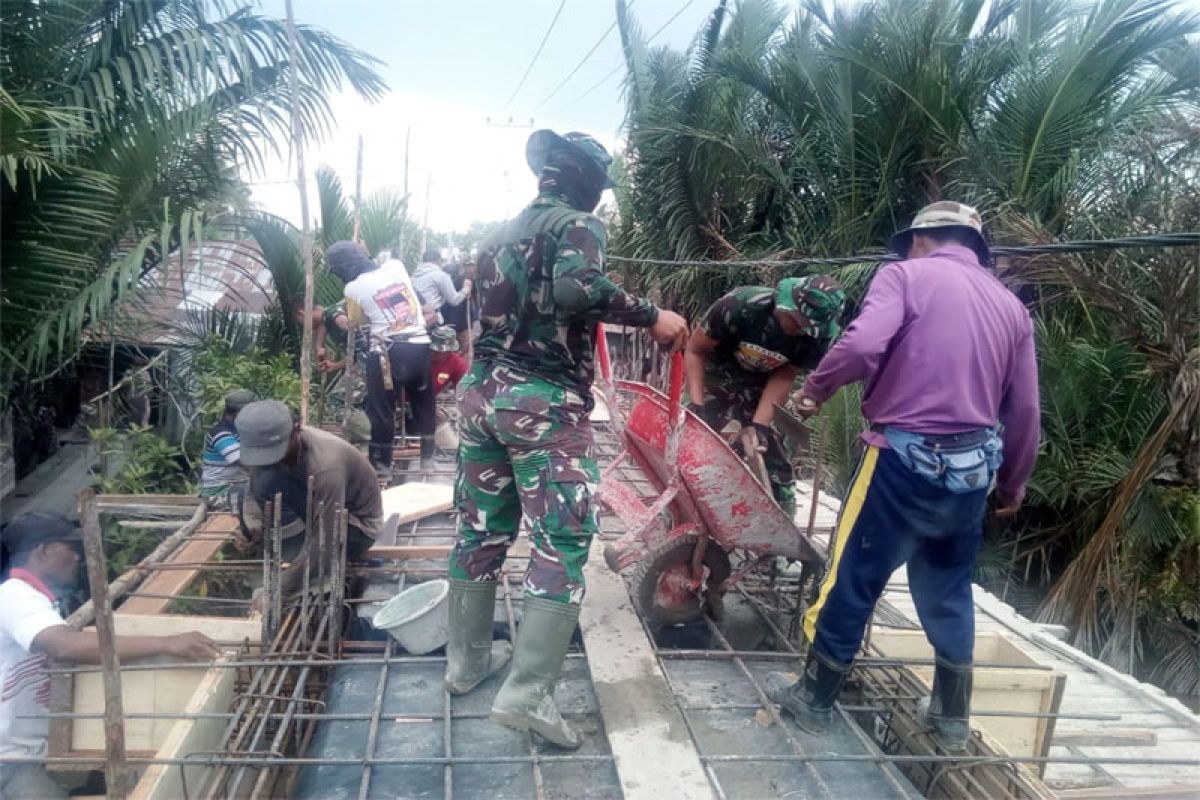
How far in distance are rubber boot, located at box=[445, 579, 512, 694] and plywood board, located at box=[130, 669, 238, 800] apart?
707mm

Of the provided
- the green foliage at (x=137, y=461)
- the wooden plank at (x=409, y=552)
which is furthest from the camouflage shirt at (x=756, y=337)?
the green foliage at (x=137, y=461)

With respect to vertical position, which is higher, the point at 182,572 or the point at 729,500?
the point at 729,500

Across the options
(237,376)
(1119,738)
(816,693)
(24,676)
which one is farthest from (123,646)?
(237,376)

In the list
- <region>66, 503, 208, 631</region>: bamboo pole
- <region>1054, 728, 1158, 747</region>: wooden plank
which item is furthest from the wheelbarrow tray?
<region>66, 503, 208, 631</region>: bamboo pole

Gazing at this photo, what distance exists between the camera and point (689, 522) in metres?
3.40

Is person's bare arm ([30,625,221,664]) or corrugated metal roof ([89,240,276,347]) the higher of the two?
corrugated metal roof ([89,240,276,347])

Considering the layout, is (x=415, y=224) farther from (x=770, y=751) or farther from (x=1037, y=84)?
(x=770, y=751)

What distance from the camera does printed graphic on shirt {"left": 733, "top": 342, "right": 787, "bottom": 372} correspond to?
381cm

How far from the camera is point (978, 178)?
7.44 meters

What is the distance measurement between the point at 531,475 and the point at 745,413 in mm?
1785

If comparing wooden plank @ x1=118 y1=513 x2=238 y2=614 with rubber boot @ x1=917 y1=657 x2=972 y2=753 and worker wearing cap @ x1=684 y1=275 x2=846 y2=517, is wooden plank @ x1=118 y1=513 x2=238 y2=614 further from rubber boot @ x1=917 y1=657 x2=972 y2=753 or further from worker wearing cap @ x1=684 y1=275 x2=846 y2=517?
rubber boot @ x1=917 y1=657 x2=972 y2=753

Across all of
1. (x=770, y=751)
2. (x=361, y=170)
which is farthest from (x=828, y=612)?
(x=361, y=170)

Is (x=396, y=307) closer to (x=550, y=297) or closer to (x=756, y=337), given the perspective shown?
(x=756, y=337)

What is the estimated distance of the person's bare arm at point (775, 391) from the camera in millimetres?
3820
